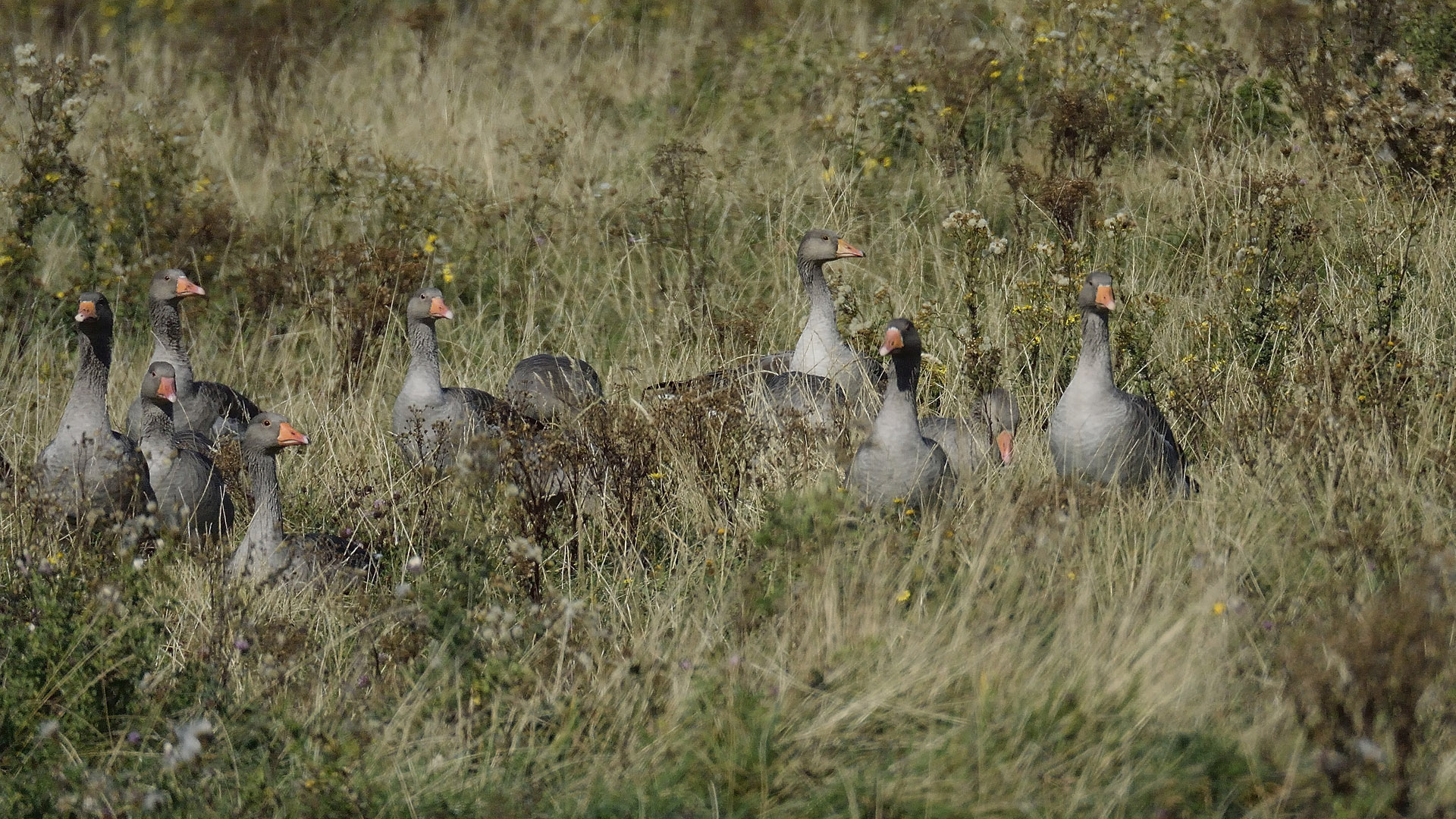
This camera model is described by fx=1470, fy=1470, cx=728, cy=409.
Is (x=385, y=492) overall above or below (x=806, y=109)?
below

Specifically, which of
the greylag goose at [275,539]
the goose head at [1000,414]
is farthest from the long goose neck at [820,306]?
the greylag goose at [275,539]

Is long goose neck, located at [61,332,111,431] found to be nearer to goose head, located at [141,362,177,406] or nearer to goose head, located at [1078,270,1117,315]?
goose head, located at [141,362,177,406]

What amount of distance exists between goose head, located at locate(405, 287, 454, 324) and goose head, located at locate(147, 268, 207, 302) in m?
1.26

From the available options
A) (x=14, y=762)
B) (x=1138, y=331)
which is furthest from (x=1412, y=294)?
(x=14, y=762)

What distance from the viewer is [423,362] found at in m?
7.78

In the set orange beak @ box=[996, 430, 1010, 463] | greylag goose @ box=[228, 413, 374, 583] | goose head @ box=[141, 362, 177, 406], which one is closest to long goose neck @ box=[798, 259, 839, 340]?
orange beak @ box=[996, 430, 1010, 463]

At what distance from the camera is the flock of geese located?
19.1 ft

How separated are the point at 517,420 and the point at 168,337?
3.00 m

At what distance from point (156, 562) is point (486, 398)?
2922mm

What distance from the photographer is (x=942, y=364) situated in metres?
7.36

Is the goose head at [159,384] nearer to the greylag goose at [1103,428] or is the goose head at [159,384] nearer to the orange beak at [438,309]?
the orange beak at [438,309]

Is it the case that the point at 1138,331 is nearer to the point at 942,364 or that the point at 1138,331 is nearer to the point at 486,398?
the point at 942,364

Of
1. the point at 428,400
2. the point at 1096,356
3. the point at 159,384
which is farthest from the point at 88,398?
the point at 1096,356

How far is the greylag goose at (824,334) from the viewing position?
24.7ft
